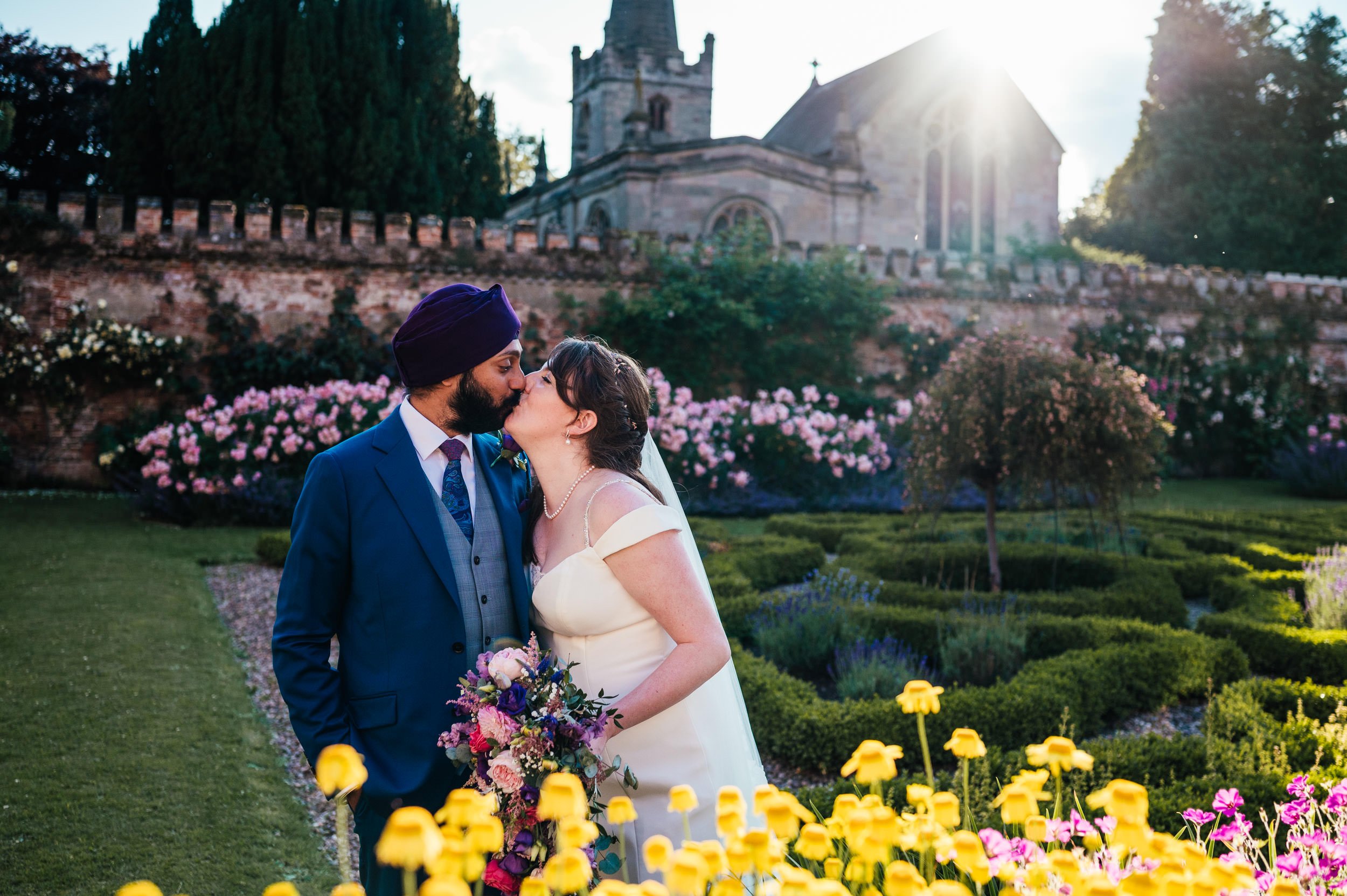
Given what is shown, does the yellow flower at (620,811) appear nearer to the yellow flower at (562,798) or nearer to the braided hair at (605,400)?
the yellow flower at (562,798)

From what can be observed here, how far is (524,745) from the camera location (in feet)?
6.34

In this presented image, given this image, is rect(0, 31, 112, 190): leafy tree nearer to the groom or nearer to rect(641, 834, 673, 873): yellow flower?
the groom

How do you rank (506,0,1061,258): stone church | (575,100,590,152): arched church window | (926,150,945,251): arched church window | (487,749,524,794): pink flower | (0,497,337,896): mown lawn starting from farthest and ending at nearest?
(575,100,590,152): arched church window
(926,150,945,251): arched church window
(506,0,1061,258): stone church
(0,497,337,896): mown lawn
(487,749,524,794): pink flower

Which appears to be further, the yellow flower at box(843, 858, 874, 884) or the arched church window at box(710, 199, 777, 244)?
the arched church window at box(710, 199, 777, 244)

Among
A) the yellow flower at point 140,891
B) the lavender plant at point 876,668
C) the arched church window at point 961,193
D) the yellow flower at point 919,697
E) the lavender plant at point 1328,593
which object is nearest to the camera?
the yellow flower at point 140,891

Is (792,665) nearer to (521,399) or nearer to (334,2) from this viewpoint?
(521,399)

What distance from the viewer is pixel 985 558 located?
8.59m

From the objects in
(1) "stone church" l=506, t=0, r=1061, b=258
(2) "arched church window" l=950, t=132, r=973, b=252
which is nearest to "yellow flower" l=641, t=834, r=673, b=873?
(1) "stone church" l=506, t=0, r=1061, b=258

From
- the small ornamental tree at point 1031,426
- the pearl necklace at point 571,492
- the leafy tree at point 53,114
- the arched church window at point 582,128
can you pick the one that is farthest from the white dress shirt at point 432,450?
the arched church window at point 582,128

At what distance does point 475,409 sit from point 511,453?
0.69ft

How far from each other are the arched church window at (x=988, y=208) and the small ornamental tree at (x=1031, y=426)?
68.8 ft

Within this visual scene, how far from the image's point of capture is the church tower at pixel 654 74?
2877cm

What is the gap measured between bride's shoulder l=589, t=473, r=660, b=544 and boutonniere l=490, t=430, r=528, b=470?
0.37m

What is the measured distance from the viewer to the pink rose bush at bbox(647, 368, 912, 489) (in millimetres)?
12734
